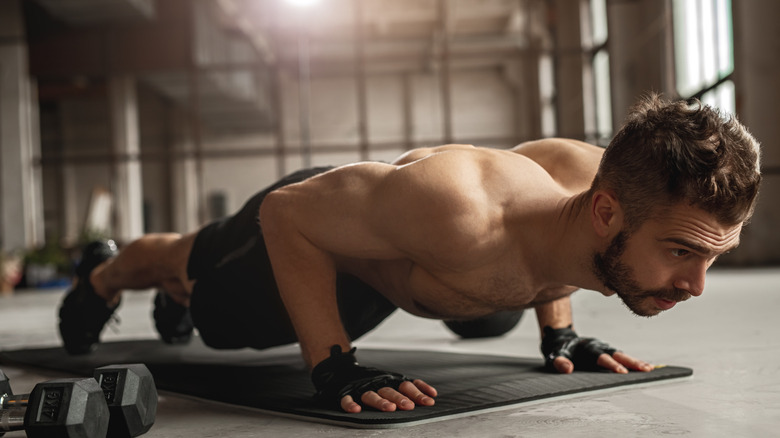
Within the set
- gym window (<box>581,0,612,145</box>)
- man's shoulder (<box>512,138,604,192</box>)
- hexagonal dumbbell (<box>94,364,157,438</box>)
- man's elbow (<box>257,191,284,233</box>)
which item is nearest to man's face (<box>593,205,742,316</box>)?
man's shoulder (<box>512,138,604,192</box>)

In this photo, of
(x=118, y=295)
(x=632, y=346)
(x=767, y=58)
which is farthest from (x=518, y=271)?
(x=767, y=58)

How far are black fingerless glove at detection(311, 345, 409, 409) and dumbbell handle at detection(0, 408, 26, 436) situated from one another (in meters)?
0.66

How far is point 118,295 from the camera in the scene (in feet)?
10.3

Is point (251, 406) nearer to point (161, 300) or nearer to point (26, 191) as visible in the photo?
point (161, 300)

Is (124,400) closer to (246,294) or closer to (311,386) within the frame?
(311,386)

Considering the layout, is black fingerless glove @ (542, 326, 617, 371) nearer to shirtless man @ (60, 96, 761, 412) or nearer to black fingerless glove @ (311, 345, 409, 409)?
shirtless man @ (60, 96, 761, 412)

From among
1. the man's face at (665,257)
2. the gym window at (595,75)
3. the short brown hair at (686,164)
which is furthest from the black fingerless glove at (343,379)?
the gym window at (595,75)

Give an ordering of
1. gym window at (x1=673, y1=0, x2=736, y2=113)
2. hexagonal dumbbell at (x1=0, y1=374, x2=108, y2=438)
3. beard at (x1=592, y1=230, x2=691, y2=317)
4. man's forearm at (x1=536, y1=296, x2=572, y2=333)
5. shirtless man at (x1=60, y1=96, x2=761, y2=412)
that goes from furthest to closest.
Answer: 1. gym window at (x1=673, y1=0, x2=736, y2=113)
2. man's forearm at (x1=536, y1=296, x2=572, y2=333)
3. beard at (x1=592, y1=230, x2=691, y2=317)
4. shirtless man at (x1=60, y1=96, x2=761, y2=412)
5. hexagonal dumbbell at (x1=0, y1=374, x2=108, y2=438)

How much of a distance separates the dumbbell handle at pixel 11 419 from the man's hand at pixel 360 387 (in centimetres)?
66

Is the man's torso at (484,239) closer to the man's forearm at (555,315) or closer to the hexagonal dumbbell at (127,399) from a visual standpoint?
the man's forearm at (555,315)

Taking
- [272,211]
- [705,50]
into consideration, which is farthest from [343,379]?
[705,50]

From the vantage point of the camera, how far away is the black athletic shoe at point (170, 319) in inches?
132

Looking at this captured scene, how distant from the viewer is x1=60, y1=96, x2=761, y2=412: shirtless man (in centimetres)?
167

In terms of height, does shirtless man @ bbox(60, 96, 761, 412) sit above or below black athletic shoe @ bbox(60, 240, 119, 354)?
above
